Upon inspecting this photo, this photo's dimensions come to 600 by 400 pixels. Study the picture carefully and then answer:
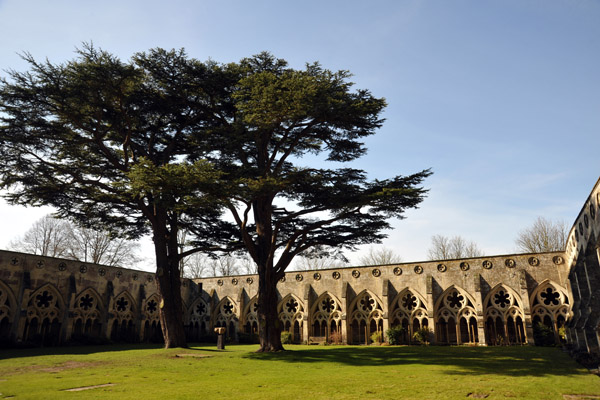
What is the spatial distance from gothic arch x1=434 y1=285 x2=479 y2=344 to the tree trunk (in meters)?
14.3

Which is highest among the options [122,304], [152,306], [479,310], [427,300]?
[427,300]

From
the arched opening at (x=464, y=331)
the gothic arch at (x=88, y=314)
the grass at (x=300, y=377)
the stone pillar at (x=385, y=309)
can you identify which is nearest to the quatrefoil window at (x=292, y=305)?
the stone pillar at (x=385, y=309)

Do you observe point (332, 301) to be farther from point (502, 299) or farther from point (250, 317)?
point (502, 299)

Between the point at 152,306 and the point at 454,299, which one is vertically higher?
the point at 454,299

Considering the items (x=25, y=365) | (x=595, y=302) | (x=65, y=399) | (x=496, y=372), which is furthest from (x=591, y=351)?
(x=25, y=365)

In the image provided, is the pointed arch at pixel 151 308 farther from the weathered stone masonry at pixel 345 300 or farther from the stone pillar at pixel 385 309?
the stone pillar at pixel 385 309

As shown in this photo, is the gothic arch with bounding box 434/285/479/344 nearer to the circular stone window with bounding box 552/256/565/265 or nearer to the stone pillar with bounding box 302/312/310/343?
the circular stone window with bounding box 552/256/565/265

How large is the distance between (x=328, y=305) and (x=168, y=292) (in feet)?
37.7

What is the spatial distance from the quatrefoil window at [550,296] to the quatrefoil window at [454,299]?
406cm

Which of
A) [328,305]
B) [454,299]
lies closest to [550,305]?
[454,299]

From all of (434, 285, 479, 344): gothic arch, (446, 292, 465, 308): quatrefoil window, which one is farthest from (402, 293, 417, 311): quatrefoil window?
(446, 292, 465, 308): quatrefoil window

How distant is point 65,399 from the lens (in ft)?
24.0

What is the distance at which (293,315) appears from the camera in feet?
94.3

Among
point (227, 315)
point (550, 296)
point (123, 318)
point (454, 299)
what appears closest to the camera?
point (550, 296)
